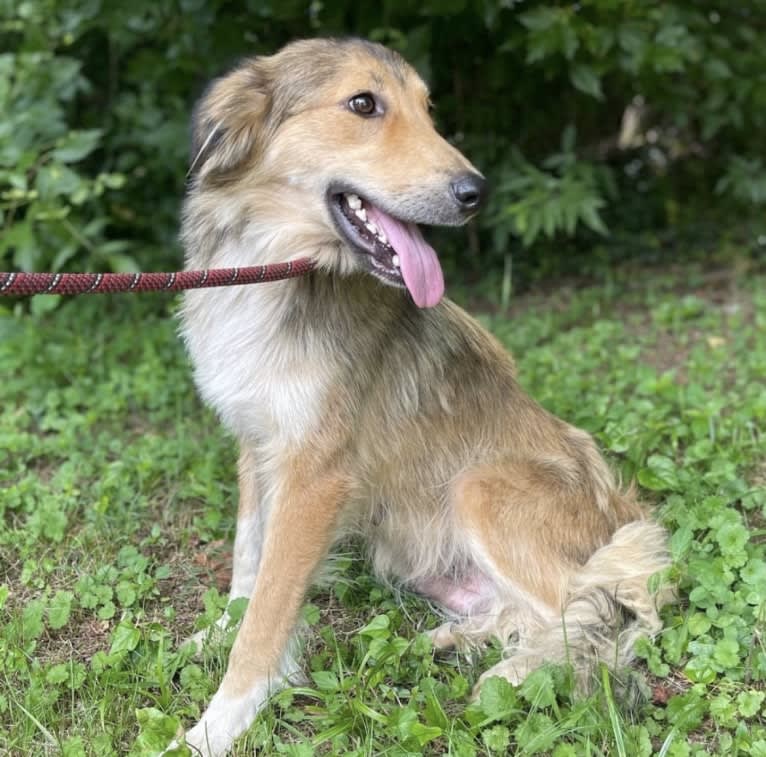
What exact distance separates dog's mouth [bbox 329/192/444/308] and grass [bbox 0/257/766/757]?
97 cm

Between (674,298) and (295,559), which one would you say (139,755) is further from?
(674,298)

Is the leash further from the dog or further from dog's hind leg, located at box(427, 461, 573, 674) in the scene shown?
dog's hind leg, located at box(427, 461, 573, 674)

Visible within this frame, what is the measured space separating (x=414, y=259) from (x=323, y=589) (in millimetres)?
1239

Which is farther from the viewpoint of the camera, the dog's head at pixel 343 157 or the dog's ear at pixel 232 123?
the dog's ear at pixel 232 123

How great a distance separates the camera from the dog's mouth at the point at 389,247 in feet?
8.64

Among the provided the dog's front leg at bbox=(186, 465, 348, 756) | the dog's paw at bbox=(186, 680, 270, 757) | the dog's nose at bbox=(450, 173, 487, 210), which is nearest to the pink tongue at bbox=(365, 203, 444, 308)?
the dog's nose at bbox=(450, 173, 487, 210)

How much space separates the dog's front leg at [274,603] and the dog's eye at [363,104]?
108 cm

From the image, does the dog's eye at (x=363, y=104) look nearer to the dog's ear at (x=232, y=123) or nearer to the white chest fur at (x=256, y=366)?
the dog's ear at (x=232, y=123)

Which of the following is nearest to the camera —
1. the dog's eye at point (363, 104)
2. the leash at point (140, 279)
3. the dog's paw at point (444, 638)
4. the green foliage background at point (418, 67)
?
the leash at point (140, 279)

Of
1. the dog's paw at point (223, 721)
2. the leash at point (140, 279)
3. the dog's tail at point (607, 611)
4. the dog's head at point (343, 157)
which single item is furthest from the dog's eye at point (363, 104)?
the dog's paw at point (223, 721)

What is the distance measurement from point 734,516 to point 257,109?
2027mm

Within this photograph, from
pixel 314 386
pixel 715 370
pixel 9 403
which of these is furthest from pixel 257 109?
pixel 715 370

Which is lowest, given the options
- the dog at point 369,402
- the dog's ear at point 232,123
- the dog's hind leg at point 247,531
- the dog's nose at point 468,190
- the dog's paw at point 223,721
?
the dog's paw at point 223,721

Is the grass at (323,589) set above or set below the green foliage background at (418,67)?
below
